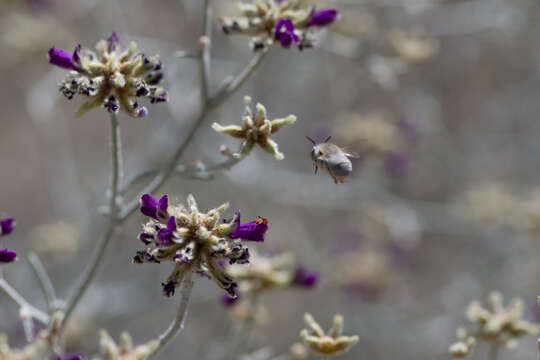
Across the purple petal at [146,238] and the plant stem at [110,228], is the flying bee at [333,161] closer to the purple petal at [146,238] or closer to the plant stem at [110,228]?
the purple petal at [146,238]

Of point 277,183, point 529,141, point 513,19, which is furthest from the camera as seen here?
point 529,141

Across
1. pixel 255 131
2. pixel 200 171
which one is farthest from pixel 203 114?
pixel 255 131

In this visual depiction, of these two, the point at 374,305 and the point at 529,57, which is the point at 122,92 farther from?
the point at 529,57

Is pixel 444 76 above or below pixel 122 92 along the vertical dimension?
above

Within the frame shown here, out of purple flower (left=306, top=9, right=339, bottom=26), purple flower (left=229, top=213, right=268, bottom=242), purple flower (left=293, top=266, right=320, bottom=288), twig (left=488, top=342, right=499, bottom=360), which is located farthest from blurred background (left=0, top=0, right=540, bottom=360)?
purple flower (left=229, top=213, right=268, bottom=242)

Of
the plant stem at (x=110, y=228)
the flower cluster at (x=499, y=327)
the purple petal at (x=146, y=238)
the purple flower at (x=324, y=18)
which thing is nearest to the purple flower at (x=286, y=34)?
the purple flower at (x=324, y=18)

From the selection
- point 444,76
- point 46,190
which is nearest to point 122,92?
point 444,76

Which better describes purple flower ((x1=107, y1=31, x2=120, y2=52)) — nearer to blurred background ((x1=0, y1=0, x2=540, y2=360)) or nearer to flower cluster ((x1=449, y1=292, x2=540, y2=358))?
blurred background ((x1=0, y1=0, x2=540, y2=360))
